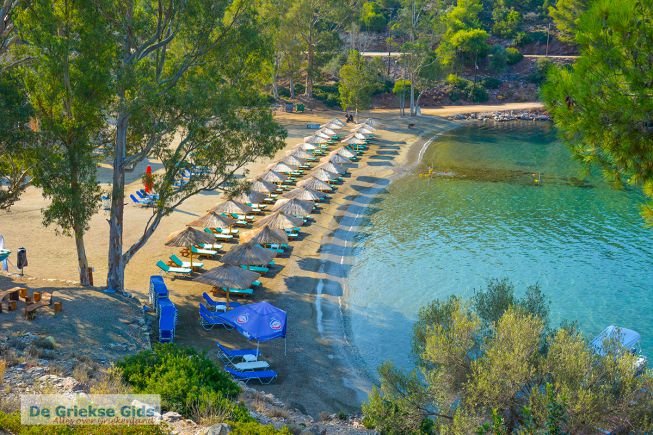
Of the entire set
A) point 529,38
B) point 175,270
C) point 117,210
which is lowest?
point 175,270

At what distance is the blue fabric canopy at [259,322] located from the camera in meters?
20.8

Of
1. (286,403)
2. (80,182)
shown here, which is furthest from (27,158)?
(286,403)

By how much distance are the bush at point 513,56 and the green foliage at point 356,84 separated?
28.6 meters

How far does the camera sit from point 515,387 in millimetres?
13617

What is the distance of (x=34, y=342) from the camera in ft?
58.5

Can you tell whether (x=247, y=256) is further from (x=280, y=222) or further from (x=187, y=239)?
(x=280, y=222)

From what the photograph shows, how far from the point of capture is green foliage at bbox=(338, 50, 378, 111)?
6394 cm

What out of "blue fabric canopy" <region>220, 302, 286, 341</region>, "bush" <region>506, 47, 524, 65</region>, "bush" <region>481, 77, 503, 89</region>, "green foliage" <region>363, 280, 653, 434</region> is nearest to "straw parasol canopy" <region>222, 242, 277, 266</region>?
"blue fabric canopy" <region>220, 302, 286, 341</region>

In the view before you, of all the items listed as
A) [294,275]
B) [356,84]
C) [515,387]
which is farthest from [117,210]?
[356,84]

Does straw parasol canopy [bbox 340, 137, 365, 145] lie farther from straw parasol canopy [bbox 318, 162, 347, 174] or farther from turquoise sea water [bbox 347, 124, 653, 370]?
straw parasol canopy [bbox 318, 162, 347, 174]

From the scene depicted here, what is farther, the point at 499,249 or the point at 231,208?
the point at 231,208

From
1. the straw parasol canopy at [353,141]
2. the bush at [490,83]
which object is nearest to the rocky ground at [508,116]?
the bush at [490,83]

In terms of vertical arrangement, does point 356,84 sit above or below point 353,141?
above

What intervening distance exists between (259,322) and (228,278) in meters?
4.21
